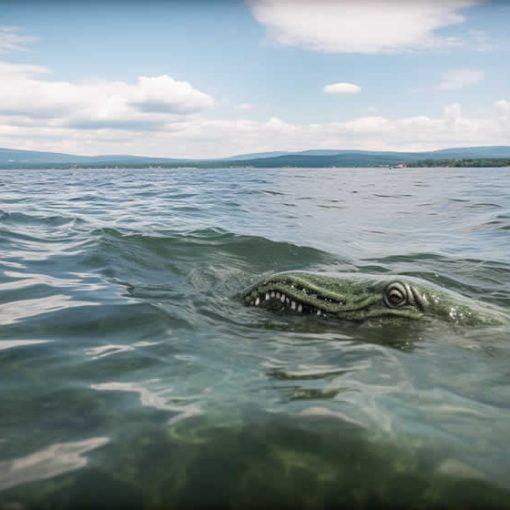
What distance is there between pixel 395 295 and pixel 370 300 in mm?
355

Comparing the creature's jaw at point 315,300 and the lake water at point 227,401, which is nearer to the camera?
the lake water at point 227,401

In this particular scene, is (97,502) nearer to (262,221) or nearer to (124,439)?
(124,439)

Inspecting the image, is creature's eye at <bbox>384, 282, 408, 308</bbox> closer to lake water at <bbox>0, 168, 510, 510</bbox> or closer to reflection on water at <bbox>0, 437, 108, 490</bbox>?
lake water at <bbox>0, 168, 510, 510</bbox>

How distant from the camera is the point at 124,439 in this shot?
394 cm

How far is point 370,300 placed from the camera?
23.7 ft

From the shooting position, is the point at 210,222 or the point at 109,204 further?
the point at 109,204

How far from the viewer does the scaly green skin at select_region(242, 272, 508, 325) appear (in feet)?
23.4

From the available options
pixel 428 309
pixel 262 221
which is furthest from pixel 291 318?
pixel 262 221

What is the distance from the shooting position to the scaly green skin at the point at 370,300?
7.14 meters

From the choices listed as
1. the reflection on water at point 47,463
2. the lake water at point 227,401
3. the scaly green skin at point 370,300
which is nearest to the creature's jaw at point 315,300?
the scaly green skin at point 370,300

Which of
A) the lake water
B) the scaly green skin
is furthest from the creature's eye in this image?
the lake water

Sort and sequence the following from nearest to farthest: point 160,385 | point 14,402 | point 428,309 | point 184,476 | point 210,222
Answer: point 184,476 → point 14,402 → point 160,385 → point 428,309 → point 210,222

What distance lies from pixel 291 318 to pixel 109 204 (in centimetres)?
2052

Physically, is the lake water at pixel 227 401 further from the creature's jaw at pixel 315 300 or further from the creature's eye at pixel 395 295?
the creature's eye at pixel 395 295
